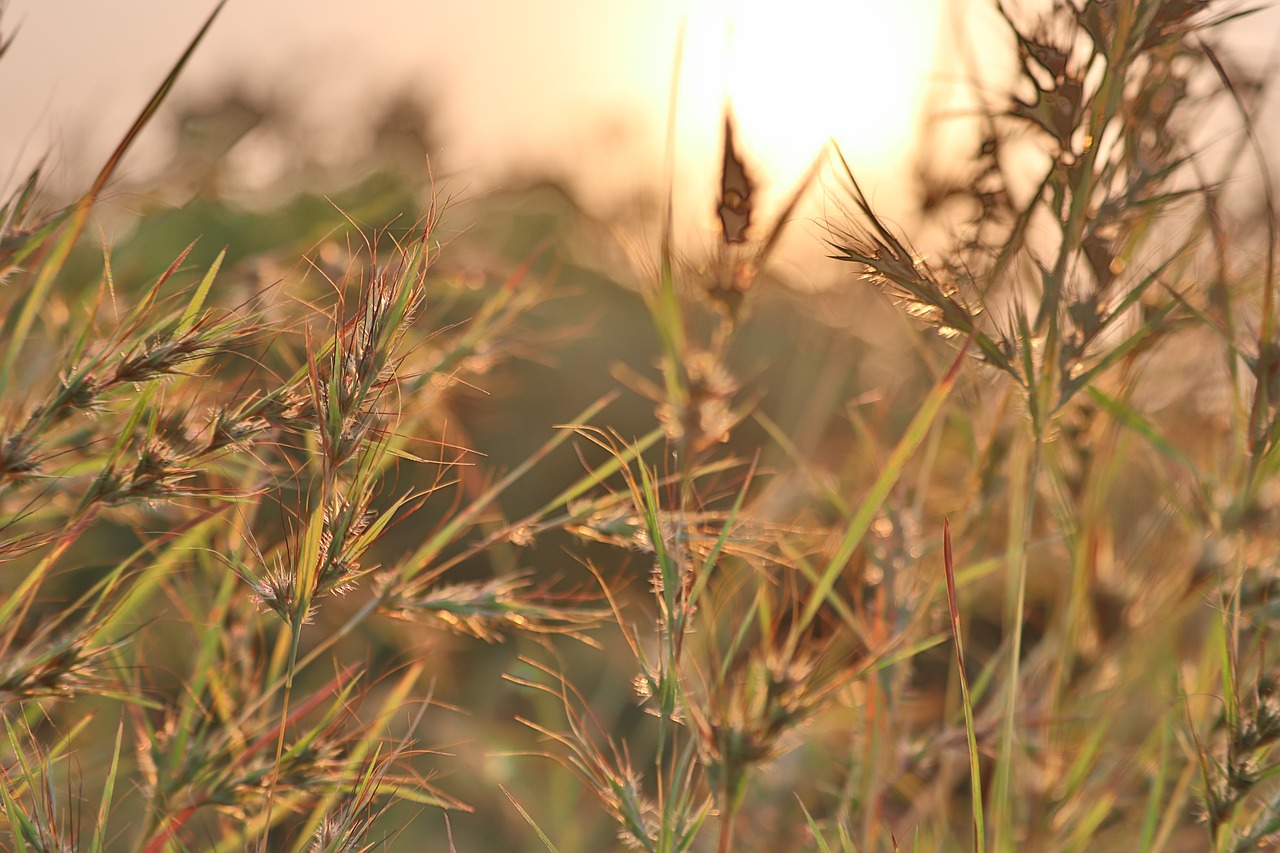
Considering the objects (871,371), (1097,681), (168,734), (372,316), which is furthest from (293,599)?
(871,371)

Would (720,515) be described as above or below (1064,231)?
below

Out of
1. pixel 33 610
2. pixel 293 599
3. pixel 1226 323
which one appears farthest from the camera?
pixel 33 610

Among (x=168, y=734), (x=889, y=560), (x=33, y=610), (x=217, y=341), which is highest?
(x=217, y=341)

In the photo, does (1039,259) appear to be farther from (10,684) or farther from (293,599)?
(10,684)

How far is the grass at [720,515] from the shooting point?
35 centimetres

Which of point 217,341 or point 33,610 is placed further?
point 33,610

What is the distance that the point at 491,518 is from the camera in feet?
1.61

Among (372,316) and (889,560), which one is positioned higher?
(372,316)

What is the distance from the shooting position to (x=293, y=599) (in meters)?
0.32

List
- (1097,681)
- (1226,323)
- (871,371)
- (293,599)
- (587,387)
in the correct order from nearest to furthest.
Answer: (293,599)
(1226,323)
(1097,681)
(871,371)
(587,387)

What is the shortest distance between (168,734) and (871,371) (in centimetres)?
114

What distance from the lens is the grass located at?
0.35 metres

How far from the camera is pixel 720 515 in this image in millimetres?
462

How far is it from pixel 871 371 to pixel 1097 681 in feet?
2.76
